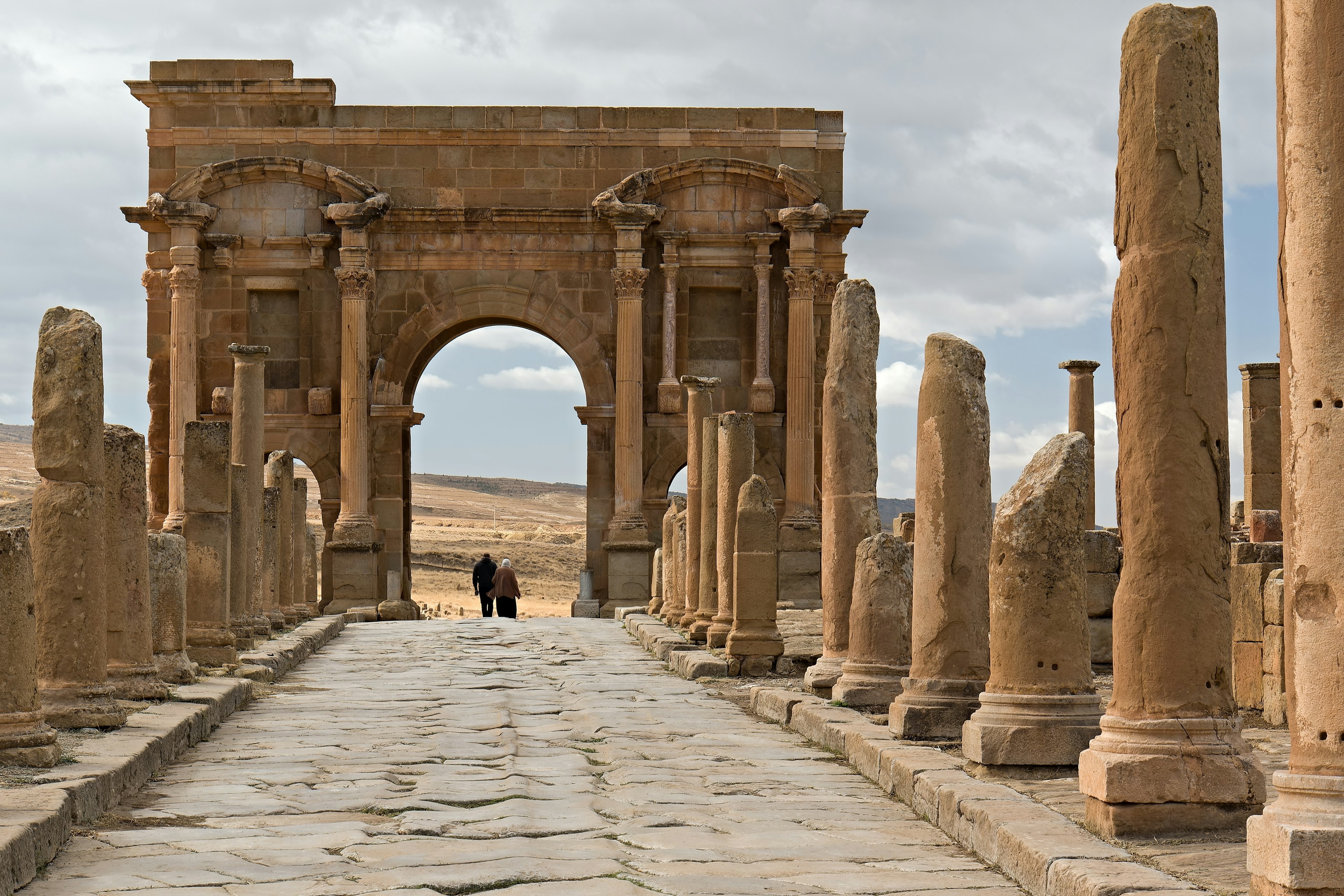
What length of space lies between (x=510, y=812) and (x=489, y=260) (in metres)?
18.5

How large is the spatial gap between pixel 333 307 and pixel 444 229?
6.70 feet

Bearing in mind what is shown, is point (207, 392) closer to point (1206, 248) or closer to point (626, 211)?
point (626, 211)

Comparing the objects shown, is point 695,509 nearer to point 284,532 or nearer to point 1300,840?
point 284,532

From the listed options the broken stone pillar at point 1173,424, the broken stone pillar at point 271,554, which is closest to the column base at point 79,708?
the broken stone pillar at point 1173,424

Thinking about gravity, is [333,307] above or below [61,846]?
above

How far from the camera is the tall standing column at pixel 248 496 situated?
1397 centimetres

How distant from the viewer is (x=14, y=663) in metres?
7.09

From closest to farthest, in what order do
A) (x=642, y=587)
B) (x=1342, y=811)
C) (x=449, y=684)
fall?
1. (x=1342, y=811)
2. (x=449, y=684)
3. (x=642, y=587)

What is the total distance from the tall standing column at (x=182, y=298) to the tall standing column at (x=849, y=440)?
15.1 metres

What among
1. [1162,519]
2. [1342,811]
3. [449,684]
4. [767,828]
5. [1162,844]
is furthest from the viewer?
[449,684]

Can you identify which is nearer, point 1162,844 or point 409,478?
point 1162,844

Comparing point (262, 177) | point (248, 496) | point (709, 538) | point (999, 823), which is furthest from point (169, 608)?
point (262, 177)

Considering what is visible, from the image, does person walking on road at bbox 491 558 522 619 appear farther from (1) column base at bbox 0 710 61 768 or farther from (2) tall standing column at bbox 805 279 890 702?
(1) column base at bbox 0 710 61 768

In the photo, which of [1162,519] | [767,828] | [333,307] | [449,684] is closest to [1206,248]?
[1162,519]
